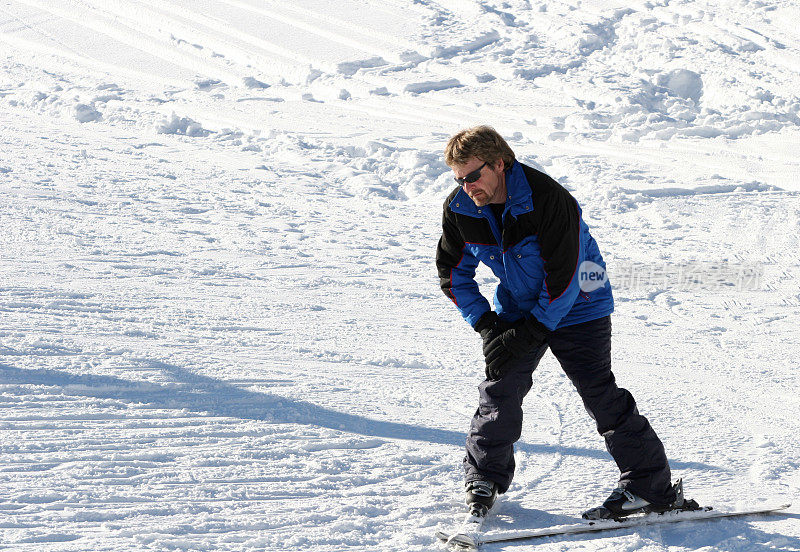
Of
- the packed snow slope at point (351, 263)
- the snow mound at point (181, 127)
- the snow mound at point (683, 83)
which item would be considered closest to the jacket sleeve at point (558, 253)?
the packed snow slope at point (351, 263)

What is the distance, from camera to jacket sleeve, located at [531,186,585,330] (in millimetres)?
2734

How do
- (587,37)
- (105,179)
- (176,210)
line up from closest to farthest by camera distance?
(176,210) < (105,179) < (587,37)

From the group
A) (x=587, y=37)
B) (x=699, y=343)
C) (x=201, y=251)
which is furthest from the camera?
(x=587, y=37)

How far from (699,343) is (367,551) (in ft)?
10.0

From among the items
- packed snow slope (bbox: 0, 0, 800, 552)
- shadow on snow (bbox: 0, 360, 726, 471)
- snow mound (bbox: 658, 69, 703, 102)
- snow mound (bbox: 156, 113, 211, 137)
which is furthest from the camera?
snow mound (bbox: 658, 69, 703, 102)

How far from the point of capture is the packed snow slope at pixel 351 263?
10.7 ft

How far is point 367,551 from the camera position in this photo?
9.35ft

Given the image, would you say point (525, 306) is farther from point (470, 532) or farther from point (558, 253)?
point (470, 532)

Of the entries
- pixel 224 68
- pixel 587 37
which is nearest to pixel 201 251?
pixel 224 68

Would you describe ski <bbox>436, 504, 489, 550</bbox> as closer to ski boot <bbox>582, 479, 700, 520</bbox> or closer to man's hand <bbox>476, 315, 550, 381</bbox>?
ski boot <bbox>582, 479, 700, 520</bbox>

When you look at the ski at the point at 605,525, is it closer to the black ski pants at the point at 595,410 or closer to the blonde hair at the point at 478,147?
the black ski pants at the point at 595,410

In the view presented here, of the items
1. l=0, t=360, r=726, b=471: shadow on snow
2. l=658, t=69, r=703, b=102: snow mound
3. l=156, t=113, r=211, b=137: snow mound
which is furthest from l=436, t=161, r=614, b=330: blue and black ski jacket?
l=658, t=69, r=703, b=102: snow mound

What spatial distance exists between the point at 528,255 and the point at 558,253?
0.35 ft

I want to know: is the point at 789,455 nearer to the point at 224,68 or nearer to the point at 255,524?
the point at 255,524
